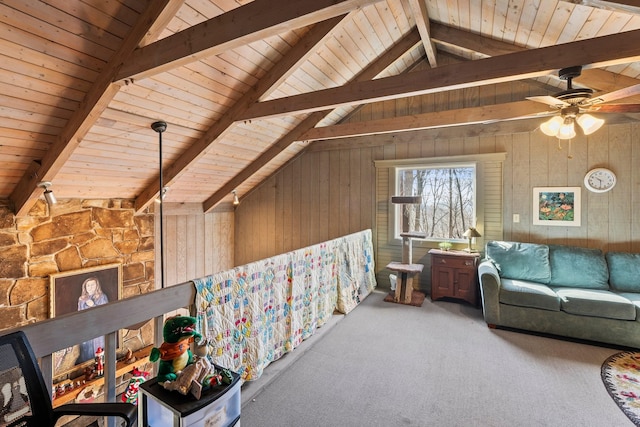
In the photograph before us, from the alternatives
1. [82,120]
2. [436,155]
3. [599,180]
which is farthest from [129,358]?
[599,180]

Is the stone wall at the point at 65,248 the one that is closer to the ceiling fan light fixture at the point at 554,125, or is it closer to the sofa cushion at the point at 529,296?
the sofa cushion at the point at 529,296

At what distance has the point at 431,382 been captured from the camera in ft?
7.70

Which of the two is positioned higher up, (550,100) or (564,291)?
(550,100)

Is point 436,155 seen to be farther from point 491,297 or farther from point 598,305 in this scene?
point 598,305

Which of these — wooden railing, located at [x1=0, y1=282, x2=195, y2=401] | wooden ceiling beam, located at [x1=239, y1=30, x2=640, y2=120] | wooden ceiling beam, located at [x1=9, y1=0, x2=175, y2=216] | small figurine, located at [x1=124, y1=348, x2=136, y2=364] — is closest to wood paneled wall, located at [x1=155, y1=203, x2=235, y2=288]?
small figurine, located at [x1=124, y1=348, x2=136, y2=364]

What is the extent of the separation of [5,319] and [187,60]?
124 inches

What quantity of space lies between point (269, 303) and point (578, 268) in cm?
353

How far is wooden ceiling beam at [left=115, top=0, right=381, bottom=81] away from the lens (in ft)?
5.31

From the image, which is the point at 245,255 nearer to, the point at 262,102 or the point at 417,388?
the point at 262,102

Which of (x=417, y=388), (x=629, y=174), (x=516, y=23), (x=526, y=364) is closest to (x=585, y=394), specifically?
(x=526, y=364)

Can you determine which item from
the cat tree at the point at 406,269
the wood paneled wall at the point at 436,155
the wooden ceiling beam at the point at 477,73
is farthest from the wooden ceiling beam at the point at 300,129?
the cat tree at the point at 406,269

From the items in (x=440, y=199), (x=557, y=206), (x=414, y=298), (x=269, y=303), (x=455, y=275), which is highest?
(x=440, y=199)

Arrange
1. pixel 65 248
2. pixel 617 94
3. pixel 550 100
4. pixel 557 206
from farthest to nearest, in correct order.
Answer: pixel 557 206, pixel 65 248, pixel 550 100, pixel 617 94

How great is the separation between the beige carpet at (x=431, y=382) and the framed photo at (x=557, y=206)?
159cm
